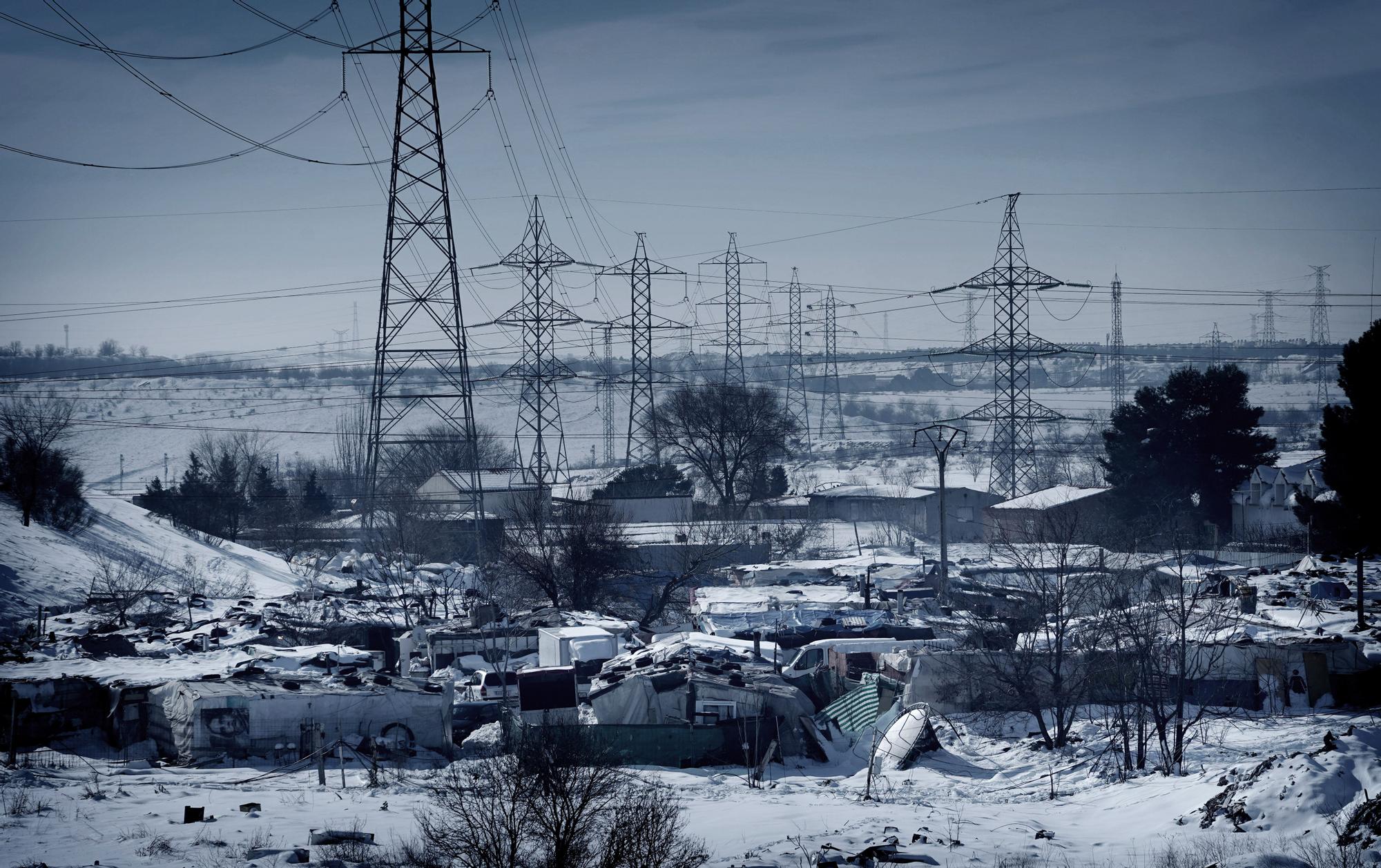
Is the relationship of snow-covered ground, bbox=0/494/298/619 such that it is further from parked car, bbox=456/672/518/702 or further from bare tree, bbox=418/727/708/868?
bare tree, bbox=418/727/708/868

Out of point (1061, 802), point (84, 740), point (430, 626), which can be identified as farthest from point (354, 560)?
point (1061, 802)

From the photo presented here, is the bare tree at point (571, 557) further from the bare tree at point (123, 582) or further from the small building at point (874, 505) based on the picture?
the small building at point (874, 505)

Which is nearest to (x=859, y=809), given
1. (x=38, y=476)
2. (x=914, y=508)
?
(x=38, y=476)

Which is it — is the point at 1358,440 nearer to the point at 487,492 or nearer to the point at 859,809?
the point at 859,809

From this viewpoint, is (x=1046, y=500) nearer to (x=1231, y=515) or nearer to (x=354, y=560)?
(x=1231, y=515)

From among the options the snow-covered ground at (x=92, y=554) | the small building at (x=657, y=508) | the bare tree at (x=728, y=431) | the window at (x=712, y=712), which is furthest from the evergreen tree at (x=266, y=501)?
the window at (x=712, y=712)
